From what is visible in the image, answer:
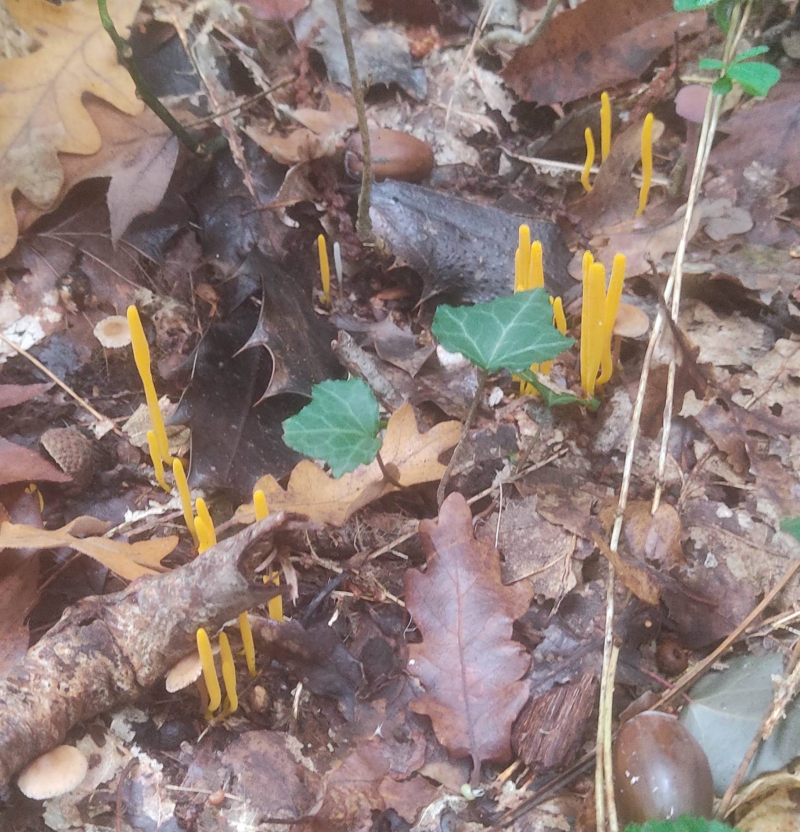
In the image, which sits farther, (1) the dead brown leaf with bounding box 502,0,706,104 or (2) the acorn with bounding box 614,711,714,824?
(1) the dead brown leaf with bounding box 502,0,706,104

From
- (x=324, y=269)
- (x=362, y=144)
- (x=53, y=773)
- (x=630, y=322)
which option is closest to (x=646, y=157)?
(x=630, y=322)

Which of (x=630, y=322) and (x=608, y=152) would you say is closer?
(x=630, y=322)

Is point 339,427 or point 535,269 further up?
point 535,269

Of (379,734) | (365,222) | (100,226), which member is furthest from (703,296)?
(100,226)

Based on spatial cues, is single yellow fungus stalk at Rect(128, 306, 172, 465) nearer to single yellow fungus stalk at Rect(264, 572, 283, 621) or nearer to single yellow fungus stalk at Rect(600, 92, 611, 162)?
single yellow fungus stalk at Rect(264, 572, 283, 621)

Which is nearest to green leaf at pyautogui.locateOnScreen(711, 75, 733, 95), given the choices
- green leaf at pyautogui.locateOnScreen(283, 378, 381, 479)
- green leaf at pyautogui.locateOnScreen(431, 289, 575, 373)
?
green leaf at pyautogui.locateOnScreen(431, 289, 575, 373)

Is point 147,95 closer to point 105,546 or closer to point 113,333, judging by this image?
point 113,333

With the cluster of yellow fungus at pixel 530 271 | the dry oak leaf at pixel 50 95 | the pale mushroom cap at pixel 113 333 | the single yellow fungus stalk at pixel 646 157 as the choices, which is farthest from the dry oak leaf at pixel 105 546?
the single yellow fungus stalk at pixel 646 157
